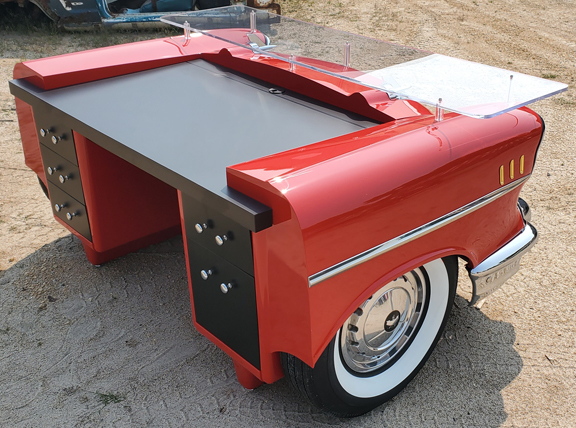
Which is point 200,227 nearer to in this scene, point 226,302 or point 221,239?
point 221,239

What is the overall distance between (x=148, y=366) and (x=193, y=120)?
0.93 meters

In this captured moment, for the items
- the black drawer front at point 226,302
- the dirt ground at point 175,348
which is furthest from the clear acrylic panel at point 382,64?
the dirt ground at point 175,348

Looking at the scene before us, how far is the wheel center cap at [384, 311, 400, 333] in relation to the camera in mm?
1875

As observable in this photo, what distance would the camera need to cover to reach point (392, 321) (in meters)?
1.90

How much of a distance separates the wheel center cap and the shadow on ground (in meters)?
0.25

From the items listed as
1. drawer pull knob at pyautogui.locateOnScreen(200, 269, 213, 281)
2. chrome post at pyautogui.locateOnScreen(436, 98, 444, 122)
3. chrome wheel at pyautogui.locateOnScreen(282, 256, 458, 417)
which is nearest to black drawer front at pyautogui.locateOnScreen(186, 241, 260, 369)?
drawer pull knob at pyautogui.locateOnScreen(200, 269, 213, 281)

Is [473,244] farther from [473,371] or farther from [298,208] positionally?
[298,208]

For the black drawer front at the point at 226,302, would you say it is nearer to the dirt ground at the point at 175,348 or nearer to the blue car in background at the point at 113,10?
the dirt ground at the point at 175,348

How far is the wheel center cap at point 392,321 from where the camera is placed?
6.15 ft

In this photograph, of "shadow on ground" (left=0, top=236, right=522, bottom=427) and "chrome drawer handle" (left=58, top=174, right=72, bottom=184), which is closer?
"shadow on ground" (left=0, top=236, right=522, bottom=427)

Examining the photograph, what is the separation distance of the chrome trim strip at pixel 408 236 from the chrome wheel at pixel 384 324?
226mm

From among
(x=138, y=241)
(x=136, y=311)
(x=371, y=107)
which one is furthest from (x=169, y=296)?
(x=371, y=107)

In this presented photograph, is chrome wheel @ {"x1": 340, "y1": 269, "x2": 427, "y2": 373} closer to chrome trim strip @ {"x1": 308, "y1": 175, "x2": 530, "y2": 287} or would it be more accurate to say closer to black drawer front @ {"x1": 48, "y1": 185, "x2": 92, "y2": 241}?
chrome trim strip @ {"x1": 308, "y1": 175, "x2": 530, "y2": 287}

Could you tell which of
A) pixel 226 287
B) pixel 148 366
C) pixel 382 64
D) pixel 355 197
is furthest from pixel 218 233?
pixel 382 64
